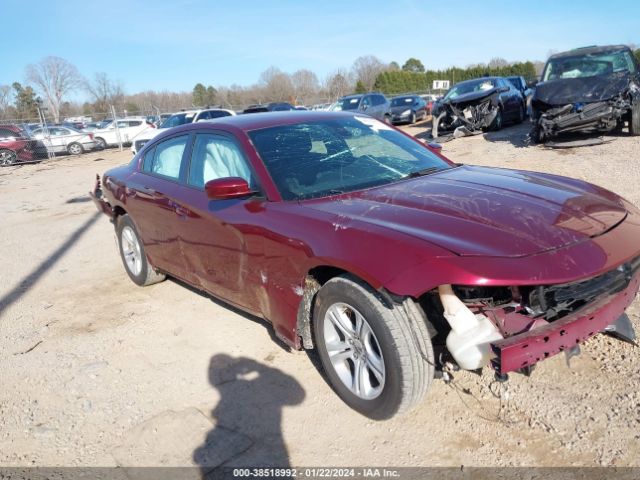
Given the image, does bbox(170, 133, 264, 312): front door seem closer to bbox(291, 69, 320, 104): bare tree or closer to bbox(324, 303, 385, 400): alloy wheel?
bbox(324, 303, 385, 400): alloy wheel

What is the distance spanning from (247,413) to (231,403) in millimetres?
171

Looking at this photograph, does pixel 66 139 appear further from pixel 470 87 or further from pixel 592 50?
pixel 592 50

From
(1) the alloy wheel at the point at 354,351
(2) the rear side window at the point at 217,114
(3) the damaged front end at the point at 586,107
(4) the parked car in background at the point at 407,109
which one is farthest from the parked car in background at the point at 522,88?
(1) the alloy wheel at the point at 354,351

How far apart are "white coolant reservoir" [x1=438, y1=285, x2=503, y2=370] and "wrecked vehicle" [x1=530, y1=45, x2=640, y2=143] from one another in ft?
29.7

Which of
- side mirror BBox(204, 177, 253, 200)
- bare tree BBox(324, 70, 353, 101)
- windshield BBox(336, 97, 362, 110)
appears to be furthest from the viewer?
bare tree BBox(324, 70, 353, 101)

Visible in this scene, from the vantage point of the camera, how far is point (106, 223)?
8586 mm

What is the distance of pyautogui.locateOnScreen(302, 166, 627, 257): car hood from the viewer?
7.67 feet

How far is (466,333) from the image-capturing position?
7.73 feet

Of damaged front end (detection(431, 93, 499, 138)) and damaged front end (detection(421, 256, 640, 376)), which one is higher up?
damaged front end (detection(431, 93, 499, 138))

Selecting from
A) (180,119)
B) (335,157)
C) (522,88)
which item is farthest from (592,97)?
(180,119)

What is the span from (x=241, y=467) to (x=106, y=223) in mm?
6983

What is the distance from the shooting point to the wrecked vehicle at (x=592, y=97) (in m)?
9.77

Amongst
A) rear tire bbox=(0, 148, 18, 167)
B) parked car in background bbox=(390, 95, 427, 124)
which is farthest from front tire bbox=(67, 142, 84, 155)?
parked car in background bbox=(390, 95, 427, 124)

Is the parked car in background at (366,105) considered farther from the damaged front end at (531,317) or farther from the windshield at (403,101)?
the damaged front end at (531,317)
